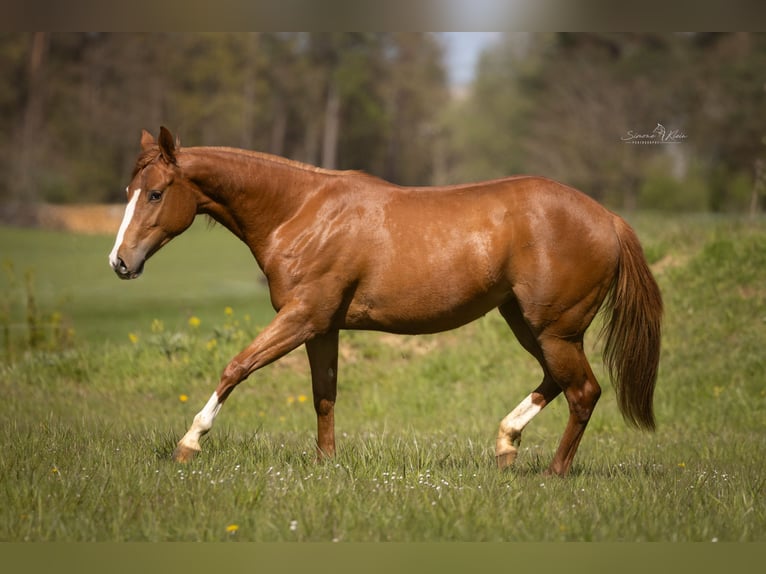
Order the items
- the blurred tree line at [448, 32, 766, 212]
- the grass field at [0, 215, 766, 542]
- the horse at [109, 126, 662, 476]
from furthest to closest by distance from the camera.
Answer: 1. the blurred tree line at [448, 32, 766, 212]
2. the horse at [109, 126, 662, 476]
3. the grass field at [0, 215, 766, 542]

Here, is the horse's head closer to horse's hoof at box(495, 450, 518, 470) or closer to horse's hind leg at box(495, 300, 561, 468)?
horse's hind leg at box(495, 300, 561, 468)

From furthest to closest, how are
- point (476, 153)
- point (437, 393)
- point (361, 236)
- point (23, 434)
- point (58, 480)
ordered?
point (476, 153) < point (437, 393) < point (23, 434) < point (361, 236) < point (58, 480)

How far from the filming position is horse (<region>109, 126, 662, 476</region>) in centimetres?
572

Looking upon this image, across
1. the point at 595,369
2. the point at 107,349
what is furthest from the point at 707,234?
the point at 107,349

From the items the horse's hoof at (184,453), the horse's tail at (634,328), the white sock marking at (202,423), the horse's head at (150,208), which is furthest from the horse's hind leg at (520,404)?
the horse's head at (150,208)

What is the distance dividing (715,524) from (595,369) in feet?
17.2

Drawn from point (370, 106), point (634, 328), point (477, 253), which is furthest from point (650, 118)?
point (477, 253)

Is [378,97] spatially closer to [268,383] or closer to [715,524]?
[268,383]

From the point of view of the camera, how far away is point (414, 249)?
5777mm

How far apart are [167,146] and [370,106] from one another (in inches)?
1039

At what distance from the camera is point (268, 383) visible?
389 inches

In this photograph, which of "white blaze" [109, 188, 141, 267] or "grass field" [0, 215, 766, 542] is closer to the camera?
"grass field" [0, 215, 766, 542]

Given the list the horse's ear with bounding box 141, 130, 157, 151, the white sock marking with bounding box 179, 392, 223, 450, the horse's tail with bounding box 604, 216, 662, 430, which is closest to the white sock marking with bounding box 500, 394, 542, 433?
the horse's tail with bounding box 604, 216, 662, 430

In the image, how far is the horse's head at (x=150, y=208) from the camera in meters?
5.46
